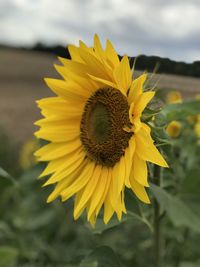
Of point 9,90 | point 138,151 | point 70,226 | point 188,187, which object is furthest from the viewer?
point 9,90

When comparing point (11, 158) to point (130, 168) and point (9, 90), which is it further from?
point (130, 168)

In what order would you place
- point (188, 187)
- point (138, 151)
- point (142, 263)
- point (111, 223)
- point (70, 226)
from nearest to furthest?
point (138, 151) → point (111, 223) → point (188, 187) → point (142, 263) → point (70, 226)

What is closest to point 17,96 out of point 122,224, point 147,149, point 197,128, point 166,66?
point 122,224

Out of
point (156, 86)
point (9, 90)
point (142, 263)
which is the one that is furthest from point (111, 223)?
point (9, 90)

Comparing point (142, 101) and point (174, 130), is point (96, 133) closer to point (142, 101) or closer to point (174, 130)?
point (142, 101)

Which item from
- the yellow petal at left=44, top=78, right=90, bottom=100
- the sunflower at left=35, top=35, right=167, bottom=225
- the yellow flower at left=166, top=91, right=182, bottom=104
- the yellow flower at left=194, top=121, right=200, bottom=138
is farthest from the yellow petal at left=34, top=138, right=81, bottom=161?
the yellow flower at left=194, top=121, right=200, bottom=138

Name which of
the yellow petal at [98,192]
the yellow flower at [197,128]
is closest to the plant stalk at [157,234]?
the yellow petal at [98,192]
